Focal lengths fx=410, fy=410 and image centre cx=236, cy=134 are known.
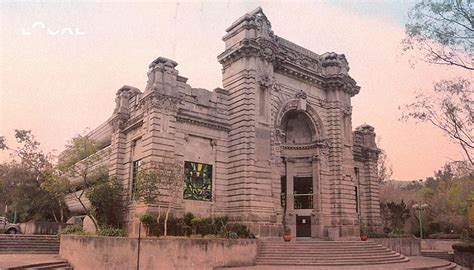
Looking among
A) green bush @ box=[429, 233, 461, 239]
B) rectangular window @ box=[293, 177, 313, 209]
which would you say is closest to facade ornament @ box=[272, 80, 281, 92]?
rectangular window @ box=[293, 177, 313, 209]

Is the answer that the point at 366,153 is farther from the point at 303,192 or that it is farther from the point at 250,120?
the point at 250,120

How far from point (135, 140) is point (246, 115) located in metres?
8.55

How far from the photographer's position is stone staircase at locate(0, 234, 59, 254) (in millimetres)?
31300

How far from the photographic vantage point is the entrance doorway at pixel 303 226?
34362mm

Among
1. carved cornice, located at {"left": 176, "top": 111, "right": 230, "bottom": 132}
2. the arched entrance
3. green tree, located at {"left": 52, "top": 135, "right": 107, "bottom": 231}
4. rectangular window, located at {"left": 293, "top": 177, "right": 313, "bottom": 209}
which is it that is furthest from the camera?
rectangular window, located at {"left": 293, "top": 177, "right": 313, "bottom": 209}

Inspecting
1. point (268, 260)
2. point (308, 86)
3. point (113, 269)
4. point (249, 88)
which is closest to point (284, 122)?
point (308, 86)

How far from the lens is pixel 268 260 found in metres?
25.1

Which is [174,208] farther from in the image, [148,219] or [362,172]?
[362,172]

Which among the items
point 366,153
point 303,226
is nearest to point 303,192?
point 303,226

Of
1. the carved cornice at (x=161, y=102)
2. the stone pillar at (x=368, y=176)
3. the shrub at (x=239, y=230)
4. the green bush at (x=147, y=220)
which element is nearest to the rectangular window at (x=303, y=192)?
the stone pillar at (x=368, y=176)

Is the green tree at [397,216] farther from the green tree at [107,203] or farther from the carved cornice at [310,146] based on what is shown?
the green tree at [107,203]

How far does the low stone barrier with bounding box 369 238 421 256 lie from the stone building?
258 centimetres

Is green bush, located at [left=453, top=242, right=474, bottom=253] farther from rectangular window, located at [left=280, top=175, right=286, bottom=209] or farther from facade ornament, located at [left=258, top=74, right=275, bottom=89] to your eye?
facade ornament, located at [left=258, top=74, right=275, bottom=89]

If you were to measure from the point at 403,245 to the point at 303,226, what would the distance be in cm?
864
